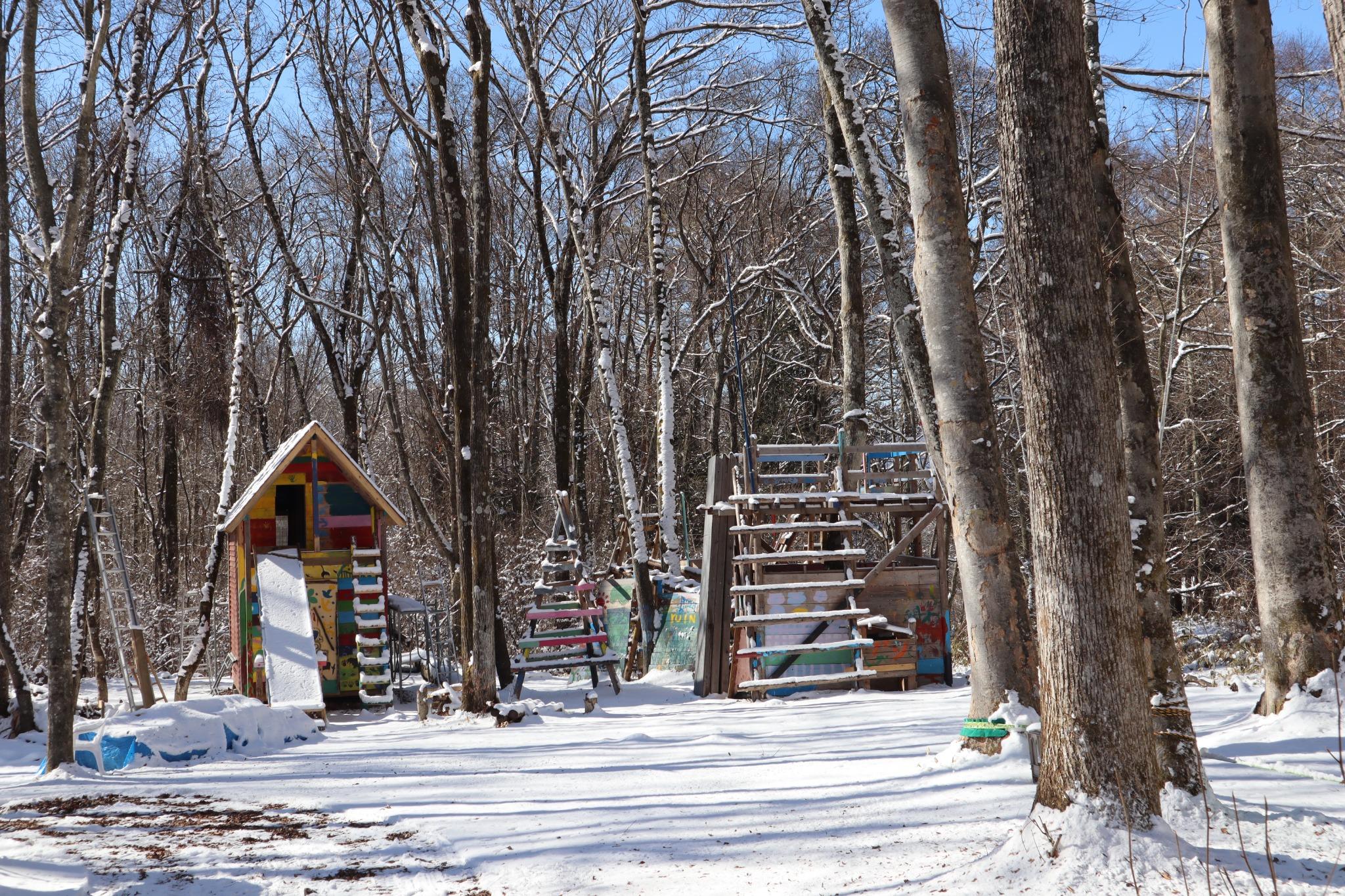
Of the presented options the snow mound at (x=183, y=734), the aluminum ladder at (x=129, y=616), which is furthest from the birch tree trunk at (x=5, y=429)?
the snow mound at (x=183, y=734)

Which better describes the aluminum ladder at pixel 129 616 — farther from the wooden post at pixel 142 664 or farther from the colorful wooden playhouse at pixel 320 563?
the colorful wooden playhouse at pixel 320 563

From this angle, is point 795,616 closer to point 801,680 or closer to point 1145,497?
point 801,680

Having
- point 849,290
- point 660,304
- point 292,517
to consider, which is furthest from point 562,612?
point 660,304

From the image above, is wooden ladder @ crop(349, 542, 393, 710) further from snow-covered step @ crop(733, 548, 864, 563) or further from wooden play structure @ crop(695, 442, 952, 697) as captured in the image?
snow-covered step @ crop(733, 548, 864, 563)

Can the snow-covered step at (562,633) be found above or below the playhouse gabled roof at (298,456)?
below

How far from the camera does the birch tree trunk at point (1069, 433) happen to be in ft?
14.2

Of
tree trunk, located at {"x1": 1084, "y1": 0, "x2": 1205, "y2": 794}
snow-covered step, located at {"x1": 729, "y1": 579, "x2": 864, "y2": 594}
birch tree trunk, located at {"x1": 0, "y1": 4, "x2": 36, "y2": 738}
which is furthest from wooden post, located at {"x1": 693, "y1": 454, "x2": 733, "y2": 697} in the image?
birch tree trunk, located at {"x1": 0, "y1": 4, "x2": 36, "y2": 738}

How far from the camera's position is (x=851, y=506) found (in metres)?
12.3

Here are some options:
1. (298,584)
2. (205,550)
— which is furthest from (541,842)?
(205,550)

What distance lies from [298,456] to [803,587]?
733 centimetres

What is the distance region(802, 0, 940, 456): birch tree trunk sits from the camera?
8.10 m

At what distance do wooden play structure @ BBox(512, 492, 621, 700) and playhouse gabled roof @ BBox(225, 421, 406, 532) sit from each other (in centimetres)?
229

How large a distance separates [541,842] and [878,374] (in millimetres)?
22353

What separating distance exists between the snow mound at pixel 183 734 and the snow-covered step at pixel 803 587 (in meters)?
5.12
